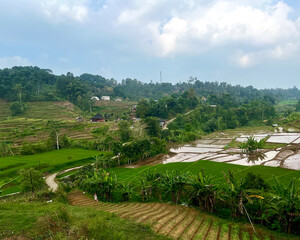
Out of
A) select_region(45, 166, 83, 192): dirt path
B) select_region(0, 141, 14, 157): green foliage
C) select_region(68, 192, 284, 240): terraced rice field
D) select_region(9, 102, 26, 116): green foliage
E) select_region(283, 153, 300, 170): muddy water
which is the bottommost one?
select_region(45, 166, 83, 192): dirt path

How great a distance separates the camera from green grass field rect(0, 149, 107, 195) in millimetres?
19319

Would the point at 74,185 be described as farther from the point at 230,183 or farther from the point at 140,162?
the point at 230,183

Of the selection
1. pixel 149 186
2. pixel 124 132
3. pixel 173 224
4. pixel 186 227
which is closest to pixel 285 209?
pixel 186 227

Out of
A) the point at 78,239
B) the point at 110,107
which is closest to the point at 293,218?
the point at 78,239

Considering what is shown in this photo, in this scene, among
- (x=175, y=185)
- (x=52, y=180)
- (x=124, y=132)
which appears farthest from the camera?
(x=124, y=132)

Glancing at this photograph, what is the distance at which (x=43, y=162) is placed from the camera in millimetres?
23062

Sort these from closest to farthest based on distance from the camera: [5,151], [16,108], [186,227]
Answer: [186,227], [5,151], [16,108]

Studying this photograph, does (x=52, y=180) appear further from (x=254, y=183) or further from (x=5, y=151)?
(x=254, y=183)

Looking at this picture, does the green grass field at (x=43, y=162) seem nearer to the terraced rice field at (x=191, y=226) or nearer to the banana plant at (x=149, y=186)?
the banana plant at (x=149, y=186)

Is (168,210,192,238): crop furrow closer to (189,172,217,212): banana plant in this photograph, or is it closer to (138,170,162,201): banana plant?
(189,172,217,212): banana plant

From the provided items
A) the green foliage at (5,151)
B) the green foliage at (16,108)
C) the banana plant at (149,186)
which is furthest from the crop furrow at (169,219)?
the green foliage at (16,108)

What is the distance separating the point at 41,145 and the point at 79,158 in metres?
7.83

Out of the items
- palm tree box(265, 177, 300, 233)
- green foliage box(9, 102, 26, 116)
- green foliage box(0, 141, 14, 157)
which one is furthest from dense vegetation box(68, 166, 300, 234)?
green foliage box(9, 102, 26, 116)

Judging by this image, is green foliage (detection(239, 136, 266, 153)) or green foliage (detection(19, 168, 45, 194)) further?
green foliage (detection(239, 136, 266, 153))
